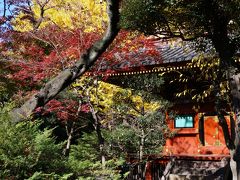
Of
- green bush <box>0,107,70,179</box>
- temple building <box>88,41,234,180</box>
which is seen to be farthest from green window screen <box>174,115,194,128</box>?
green bush <box>0,107,70,179</box>

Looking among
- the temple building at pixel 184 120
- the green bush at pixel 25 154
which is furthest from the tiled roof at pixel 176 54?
the green bush at pixel 25 154

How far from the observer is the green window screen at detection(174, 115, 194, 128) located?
34.7 feet

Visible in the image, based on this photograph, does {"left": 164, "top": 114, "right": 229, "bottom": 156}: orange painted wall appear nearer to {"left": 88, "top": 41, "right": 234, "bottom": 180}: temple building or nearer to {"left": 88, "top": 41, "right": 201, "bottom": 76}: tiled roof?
{"left": 88, "top": 41, "right": 234, "bottom": 180}: temple building

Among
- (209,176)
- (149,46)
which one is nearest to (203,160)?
(209,176)

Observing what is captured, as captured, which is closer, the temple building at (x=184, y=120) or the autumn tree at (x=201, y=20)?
the autumn tree at (x=201, y=20)

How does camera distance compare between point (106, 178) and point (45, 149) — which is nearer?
point (45, 149)

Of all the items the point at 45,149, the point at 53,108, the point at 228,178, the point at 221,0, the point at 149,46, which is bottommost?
the point at 228,178

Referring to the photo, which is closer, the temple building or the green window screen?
the temple building

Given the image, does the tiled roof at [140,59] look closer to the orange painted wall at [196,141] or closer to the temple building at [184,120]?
the temple building at [184,120]

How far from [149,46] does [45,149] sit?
4.40m

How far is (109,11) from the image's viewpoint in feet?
20.0

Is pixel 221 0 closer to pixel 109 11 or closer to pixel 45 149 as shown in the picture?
pixel 109 11

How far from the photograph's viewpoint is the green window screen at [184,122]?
10.6 metres

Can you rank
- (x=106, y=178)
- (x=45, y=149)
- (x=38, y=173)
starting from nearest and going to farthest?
(x=38, y=173) < (x=45, y=149) < (x=106, y=178)
